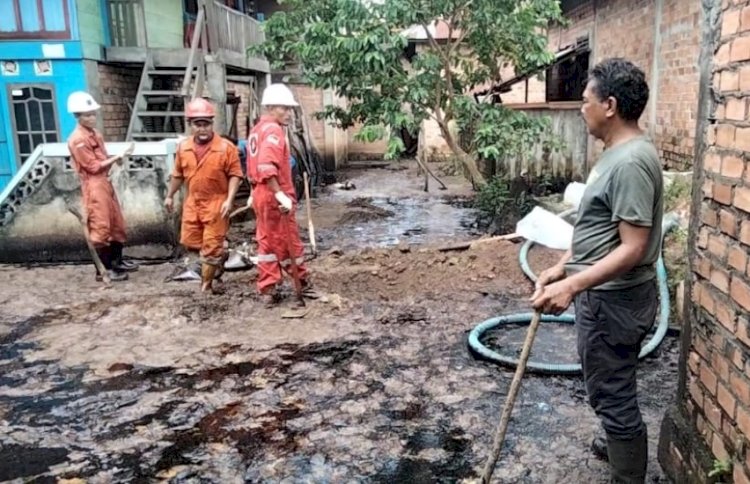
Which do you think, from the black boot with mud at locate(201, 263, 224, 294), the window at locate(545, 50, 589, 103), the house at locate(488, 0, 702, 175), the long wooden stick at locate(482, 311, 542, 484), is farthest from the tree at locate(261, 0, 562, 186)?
the long wooden stick at locate(482, 311, 542, 484)

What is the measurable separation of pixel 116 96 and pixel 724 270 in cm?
1121

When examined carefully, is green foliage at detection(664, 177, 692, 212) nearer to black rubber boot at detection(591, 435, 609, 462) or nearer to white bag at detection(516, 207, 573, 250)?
white bag at detection(516, 207, 573, 250)

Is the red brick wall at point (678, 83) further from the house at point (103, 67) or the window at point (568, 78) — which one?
the house at point (103, 67)

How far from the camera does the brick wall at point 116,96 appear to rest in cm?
1089

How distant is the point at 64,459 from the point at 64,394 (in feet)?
2.82

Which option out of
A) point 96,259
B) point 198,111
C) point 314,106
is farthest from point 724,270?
point 314,106

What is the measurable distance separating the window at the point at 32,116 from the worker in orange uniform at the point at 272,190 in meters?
6.41

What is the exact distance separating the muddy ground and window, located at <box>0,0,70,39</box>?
4994 mm

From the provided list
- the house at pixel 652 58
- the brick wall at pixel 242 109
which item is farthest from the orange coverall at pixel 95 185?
the brick wall at pixel 242 109

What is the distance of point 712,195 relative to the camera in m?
2.24

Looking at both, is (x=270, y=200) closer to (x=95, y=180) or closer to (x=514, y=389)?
(x=95, y=180)

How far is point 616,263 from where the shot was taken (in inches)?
87.0

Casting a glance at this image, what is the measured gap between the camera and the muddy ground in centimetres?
310

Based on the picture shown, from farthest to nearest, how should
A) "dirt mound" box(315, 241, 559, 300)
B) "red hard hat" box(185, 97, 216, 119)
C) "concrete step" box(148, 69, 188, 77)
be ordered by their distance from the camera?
"concrete step" box(148, 69, 188, 77)
"dirt mound" box(315, 241, 559, 300)
"red hard hat" box(185, 97, 216, 119)
